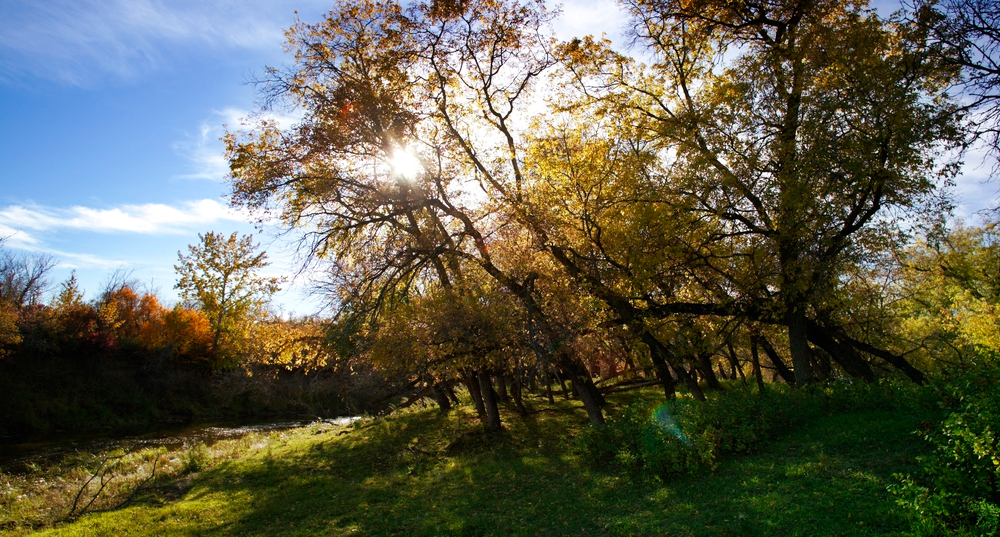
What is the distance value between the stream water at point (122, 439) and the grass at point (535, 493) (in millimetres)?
10884

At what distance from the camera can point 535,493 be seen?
967 centimetres

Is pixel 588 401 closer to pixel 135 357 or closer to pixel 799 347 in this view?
pixel 799 347

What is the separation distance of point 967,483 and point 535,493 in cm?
624

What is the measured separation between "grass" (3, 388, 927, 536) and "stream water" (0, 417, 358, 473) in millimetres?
10884

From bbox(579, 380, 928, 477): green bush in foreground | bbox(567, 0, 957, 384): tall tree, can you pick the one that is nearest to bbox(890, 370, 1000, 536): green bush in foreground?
bbox(579, 380, 928, 477): green bush in foreground

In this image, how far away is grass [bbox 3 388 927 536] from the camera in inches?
259

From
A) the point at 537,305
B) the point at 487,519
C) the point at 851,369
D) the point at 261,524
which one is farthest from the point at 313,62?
the point at 851,369

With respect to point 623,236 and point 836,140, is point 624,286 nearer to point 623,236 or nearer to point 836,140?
point 623,236

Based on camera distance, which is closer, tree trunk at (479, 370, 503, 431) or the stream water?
tree trunk at (479, 370, 503, 431)

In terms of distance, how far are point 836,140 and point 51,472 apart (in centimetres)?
2349

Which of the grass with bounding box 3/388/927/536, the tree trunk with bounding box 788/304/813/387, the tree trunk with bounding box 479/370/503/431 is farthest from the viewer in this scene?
the tree trunk with bounding box 479/370/503/431

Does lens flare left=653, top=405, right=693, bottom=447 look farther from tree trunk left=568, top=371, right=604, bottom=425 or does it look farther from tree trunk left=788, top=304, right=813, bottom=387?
tree trunk left=788, top=304, right=813, bottom=387

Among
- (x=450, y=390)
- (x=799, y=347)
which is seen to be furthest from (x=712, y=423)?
(x=450, y=390)

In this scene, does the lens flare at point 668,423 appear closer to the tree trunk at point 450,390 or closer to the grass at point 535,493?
the grass at point 535,493
